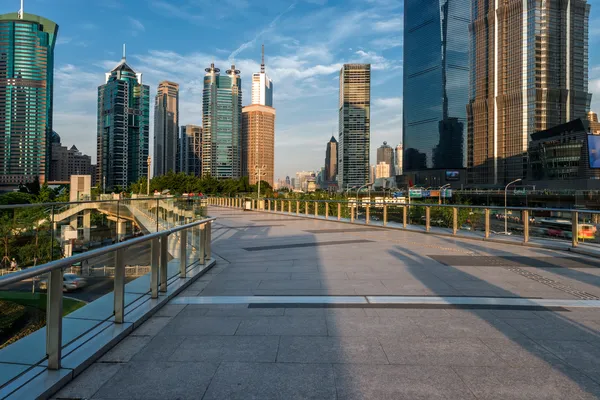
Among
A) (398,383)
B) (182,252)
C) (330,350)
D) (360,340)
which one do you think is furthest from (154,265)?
(398,383)

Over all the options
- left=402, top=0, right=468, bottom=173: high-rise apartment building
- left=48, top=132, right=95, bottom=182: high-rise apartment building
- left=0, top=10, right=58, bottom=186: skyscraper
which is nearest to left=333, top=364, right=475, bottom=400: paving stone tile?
left=402, top=0, right=468, bottom=173: high-rise apartment building

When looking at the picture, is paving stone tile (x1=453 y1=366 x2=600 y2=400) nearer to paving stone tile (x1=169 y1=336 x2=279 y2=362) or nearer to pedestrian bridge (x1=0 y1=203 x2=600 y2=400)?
pedestrian bridge (x1=0 y1=203 x2=600 y2=400)

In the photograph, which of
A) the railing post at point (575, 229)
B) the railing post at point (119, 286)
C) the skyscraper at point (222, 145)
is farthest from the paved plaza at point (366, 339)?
the skyscraper at point (222, 145)

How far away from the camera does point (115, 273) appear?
3.91 m

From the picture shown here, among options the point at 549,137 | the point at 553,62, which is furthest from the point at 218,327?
the point at 553,62

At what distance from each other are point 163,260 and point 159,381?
2.47 meters

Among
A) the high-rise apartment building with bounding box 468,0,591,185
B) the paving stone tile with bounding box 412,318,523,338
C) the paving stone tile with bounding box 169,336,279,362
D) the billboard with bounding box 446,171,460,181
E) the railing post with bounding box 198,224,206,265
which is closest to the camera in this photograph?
the paving stone tile with bounding box 169,336,279,362

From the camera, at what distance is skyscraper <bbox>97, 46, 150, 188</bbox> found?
Answer: 163500 mm

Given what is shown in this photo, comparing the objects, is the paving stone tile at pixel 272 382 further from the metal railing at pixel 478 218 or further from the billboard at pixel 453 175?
the billboard at pixel 453 175

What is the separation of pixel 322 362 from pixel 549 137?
393 ft

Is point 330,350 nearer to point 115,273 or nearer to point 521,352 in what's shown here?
point 521,352

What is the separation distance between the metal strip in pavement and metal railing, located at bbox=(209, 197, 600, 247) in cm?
512

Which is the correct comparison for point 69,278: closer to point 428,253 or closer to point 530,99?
point 428,253

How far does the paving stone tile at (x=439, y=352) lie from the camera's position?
127 inches
